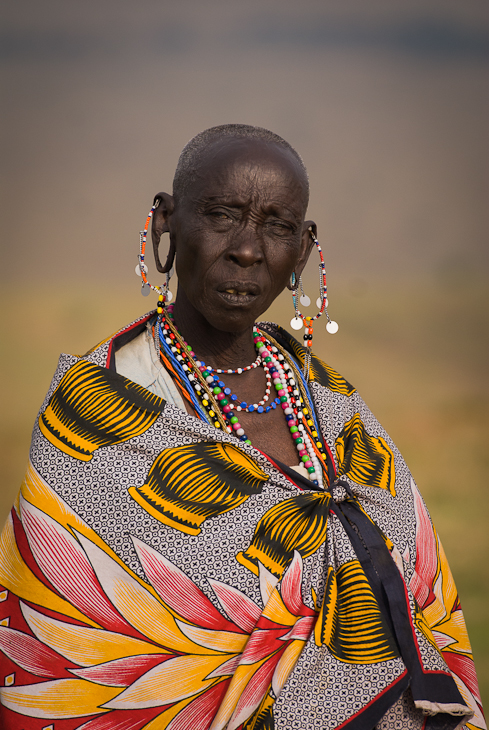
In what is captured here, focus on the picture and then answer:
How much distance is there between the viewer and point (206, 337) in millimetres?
1527

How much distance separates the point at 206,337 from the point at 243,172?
327 mm

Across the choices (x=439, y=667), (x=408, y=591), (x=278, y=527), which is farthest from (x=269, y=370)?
(x=439, y=667)

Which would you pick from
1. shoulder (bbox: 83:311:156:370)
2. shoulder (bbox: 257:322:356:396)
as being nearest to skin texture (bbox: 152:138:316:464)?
shoulder (bbox: 83:311:156:370)

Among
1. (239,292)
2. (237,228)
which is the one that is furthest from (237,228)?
(239,292)

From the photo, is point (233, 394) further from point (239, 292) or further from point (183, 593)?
Answer: point (183, 593)

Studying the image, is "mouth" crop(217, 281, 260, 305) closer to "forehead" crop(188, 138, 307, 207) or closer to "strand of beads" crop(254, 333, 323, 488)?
"forehead" crop(188, 138, 307, 207)

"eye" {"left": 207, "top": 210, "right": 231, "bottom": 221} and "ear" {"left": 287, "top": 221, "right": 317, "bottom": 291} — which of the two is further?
"ear" {"left": 287, "top": 221, "right": 317, "bottom": 291}

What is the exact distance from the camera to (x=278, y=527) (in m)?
1.31

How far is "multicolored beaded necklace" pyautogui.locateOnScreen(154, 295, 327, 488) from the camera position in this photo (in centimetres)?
149

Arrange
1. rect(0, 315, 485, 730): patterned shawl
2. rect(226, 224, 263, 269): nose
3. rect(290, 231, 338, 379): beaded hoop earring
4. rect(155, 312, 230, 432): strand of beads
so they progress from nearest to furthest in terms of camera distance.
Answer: rect(0, 315, 485, 730): patterned shawl → rect(226, 224, 263, 269): nose → rect(155, 312, 230, 432): strand of beads → rect(290, 231, 338, 379): beaded hoop earring

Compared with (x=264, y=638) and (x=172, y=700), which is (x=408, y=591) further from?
(x=172, y=700)

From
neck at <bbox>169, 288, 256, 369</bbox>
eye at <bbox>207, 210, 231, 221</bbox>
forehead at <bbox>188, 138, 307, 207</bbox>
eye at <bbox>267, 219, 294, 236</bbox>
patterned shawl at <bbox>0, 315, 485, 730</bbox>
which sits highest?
forehead at <bbox>188, 138, 307, 207</bbox>

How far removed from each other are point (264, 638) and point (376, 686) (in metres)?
0.19

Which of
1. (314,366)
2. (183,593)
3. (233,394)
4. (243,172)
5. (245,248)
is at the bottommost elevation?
(183,593)
